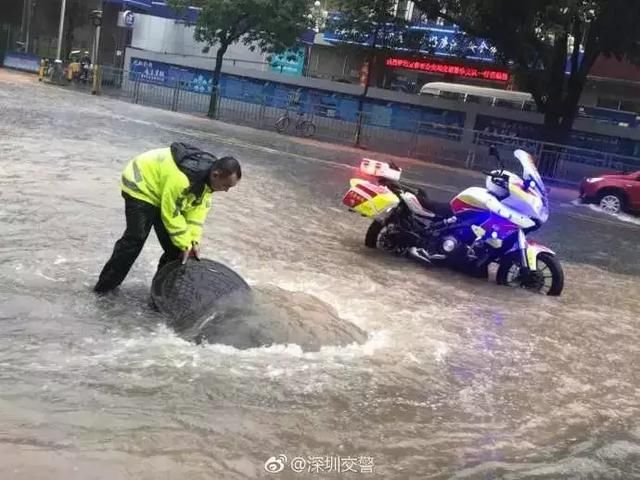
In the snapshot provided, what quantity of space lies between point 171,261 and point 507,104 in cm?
2819

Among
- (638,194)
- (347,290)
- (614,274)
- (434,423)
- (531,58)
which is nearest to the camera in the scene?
(434,423)

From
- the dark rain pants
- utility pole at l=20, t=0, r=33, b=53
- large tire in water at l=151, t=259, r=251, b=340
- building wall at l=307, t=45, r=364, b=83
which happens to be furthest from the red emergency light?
large tire in water at l=151, t=259, r=251, b=340

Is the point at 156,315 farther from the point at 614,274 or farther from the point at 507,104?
the point at 507,104

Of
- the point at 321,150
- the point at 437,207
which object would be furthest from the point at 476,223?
the point at 321,150

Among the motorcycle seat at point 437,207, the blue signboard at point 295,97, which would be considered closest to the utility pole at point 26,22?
the blue signboard at point 295,97

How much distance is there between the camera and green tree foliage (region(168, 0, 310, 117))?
27516 millimetres

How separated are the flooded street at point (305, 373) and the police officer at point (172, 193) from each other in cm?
50

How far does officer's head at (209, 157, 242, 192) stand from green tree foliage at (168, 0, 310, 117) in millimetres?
23045

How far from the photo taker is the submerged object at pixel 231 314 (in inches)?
206

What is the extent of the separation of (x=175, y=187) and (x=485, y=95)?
27456 millimetres

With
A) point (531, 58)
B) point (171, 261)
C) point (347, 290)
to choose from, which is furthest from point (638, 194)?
point (171, 261)

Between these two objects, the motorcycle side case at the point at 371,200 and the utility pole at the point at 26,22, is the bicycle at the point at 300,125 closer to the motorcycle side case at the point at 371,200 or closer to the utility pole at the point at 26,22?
the motorcycle side case at the point at 371,200

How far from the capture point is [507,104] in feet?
105

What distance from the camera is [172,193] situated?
532 centimetres
